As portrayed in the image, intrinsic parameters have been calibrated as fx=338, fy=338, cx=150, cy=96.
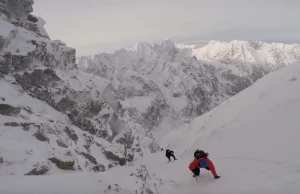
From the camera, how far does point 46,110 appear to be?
118 feet

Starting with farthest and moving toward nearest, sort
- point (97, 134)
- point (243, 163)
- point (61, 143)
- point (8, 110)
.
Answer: point (97, 134) → point (8, 110) → point (61, 143) → point (243, 163)

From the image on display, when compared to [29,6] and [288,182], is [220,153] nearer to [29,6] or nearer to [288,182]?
[288,182]

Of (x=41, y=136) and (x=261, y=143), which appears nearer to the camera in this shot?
(x=261, y=143)

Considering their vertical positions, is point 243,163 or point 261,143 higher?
point 261,143

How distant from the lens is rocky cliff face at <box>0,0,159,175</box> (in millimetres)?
18547

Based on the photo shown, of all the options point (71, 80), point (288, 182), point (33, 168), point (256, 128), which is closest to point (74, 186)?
point (288, 182)

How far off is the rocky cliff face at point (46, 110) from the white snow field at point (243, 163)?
558cm

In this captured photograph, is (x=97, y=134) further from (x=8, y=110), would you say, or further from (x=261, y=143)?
(x=261, y=143)

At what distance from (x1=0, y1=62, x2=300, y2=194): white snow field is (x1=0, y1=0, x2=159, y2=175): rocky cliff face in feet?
18.3

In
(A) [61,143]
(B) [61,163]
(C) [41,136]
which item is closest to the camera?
(B) [61,163]

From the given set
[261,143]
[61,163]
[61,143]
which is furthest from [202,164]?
[61,143]

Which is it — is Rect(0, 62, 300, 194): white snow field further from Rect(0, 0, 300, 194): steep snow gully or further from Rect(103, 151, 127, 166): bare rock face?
Rect(103, 151, 127, 166): bare rock face

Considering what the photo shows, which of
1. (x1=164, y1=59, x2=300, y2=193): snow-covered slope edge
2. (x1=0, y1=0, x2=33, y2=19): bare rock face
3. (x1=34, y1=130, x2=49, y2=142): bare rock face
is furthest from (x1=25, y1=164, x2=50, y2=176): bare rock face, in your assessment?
(x1=0, y1=0, x2=33, y2=19): bare rock face

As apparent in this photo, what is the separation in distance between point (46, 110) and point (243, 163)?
28131 millimetres
